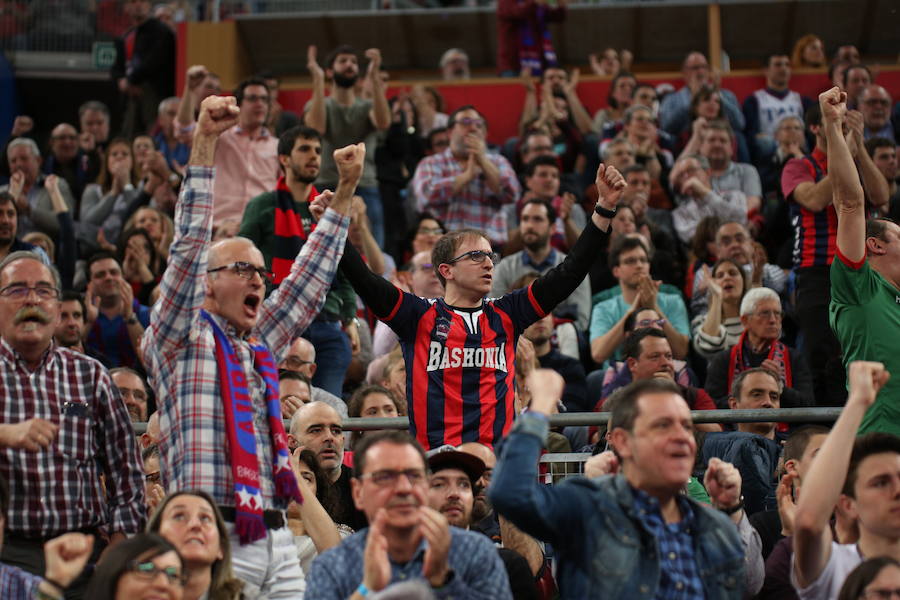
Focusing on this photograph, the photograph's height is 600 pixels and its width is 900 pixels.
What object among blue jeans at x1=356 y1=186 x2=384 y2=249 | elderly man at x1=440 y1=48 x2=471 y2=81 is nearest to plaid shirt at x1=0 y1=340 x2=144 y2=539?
blue jeans at x1=356 y1=186 x2=384 y2=249

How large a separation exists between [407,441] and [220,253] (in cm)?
107

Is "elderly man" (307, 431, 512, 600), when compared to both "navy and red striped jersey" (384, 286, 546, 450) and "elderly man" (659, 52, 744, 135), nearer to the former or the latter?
"navy and red striped jersey" (384, 286, 546, 450)

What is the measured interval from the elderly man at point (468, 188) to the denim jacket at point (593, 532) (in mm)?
6887

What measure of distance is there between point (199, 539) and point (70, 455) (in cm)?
69

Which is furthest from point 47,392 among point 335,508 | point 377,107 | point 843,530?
point 377,107

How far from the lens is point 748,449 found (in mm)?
6977

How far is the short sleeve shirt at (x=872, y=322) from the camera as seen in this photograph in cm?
599

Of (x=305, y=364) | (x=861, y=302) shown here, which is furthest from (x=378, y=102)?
(x=861, y=302)

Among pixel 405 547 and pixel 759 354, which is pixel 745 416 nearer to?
pixel 759 354

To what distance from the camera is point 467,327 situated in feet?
20.7

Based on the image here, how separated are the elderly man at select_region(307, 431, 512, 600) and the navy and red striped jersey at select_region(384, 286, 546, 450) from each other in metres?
1.56

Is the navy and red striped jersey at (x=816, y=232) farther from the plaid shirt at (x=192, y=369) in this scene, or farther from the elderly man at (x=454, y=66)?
the elderly man at (x=454, y=66)

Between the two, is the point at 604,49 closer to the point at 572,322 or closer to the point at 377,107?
the point at 377,107

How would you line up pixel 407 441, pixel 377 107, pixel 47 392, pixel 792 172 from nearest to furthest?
pixel 407 441 → pixel 47 392 → pixel 792 172 → pixel 377 107
